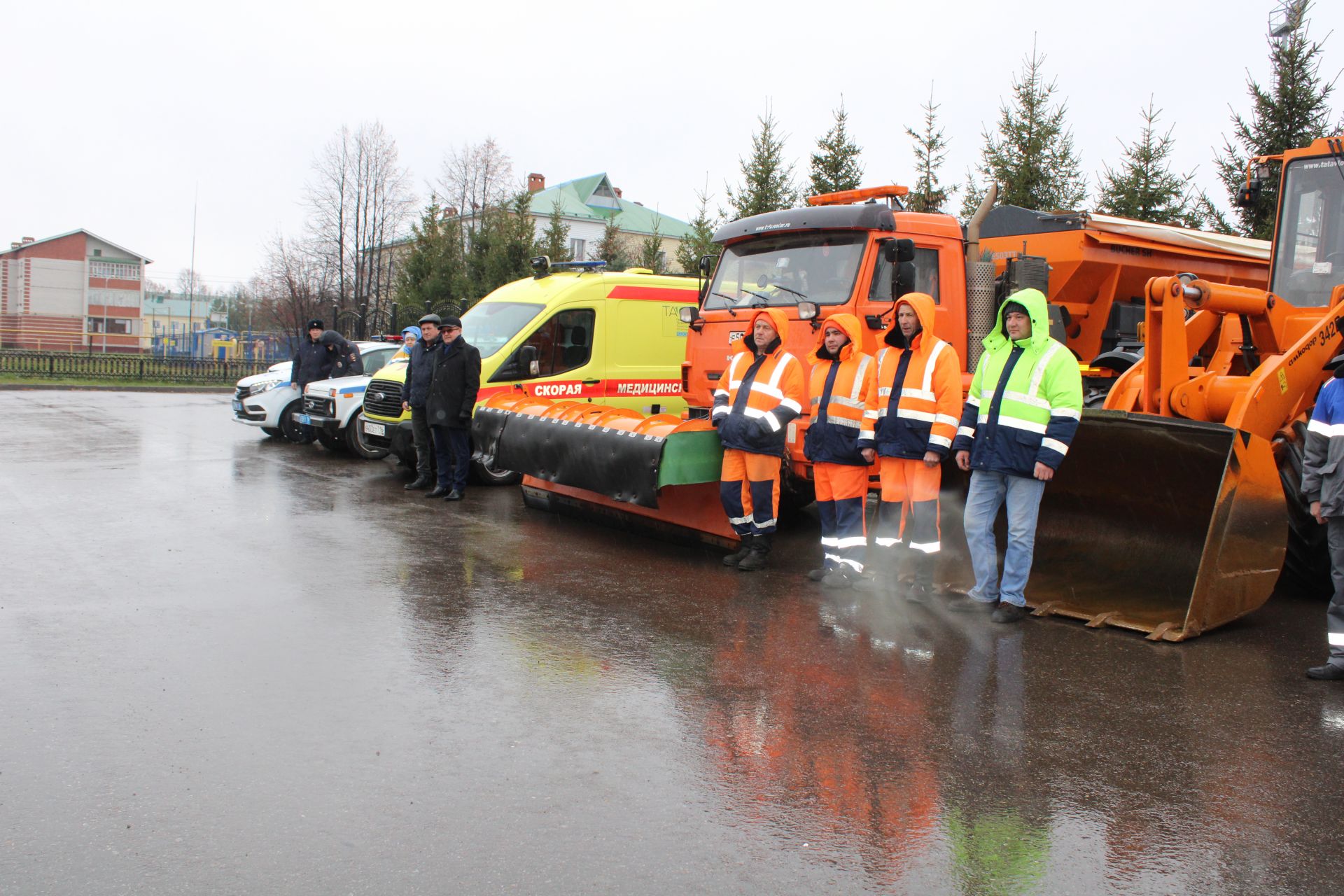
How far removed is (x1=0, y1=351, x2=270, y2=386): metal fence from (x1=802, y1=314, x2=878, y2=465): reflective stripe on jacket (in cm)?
3125

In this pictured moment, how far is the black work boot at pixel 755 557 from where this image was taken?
8148mm

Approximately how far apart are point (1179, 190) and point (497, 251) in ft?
54.5

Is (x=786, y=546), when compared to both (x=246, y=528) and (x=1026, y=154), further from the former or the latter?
(x=1026, y=154)

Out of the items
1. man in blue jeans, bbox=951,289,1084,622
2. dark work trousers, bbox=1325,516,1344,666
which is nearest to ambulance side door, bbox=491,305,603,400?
man in blue jeans, bbox=951,289,1084,622

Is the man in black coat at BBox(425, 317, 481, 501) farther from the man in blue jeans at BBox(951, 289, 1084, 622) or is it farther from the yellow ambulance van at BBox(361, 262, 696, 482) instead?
the man in blue jeans at BBox(951, 289, 1084, 622)

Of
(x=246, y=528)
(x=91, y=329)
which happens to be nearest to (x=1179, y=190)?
(x=246, y=528)

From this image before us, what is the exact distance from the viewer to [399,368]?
1306 centimetres

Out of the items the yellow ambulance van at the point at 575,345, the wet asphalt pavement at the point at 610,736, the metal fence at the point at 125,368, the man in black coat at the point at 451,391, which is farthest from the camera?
the metal fence at the point at 125,368

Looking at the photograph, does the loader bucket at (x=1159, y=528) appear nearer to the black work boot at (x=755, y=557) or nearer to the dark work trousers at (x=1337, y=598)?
the dark work trousers at (x=1337, y=598)

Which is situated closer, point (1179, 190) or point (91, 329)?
point (1179, 190)

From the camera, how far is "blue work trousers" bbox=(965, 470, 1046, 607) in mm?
6754

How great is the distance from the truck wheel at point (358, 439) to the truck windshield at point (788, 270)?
6.54 m

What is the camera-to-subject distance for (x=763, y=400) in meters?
7.96

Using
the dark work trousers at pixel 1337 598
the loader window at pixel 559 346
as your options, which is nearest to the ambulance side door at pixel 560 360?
the loader window at pixel 559 346
